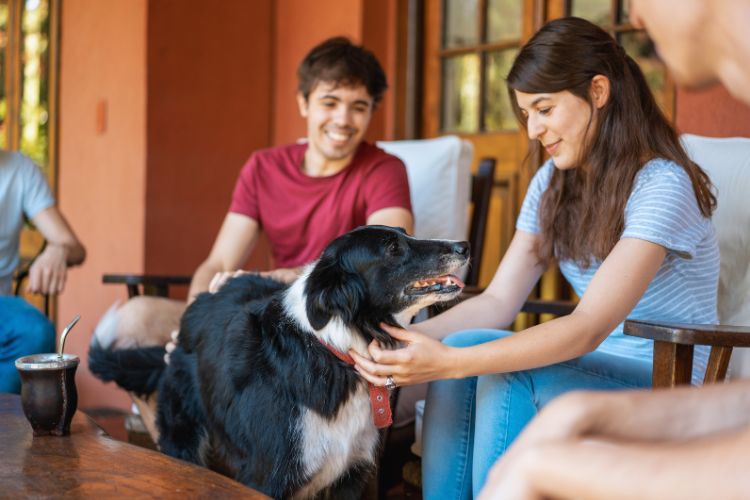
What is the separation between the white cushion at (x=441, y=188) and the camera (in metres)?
2.73

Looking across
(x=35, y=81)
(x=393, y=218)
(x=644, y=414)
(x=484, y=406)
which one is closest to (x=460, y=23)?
(x=393, y=218)

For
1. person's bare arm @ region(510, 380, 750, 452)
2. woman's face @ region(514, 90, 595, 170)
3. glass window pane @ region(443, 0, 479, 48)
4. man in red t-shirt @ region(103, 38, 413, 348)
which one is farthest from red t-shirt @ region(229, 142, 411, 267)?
person's bare arm @ region(510, 380, 750, 452)

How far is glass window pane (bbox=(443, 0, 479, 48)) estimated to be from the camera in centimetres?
362

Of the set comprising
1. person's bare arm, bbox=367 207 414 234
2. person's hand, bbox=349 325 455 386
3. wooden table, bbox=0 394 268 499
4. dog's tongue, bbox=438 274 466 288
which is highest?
person's bare arm, bbox=367 207 414 234

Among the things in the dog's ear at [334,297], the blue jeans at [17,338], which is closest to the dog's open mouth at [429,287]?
the dog's ear at [334,297]

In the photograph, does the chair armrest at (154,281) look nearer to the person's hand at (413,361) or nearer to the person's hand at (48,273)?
the person's hand at (48,273)

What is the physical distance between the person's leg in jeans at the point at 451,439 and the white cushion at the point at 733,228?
61 centimetres

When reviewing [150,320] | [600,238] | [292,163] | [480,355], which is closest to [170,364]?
[150,320]

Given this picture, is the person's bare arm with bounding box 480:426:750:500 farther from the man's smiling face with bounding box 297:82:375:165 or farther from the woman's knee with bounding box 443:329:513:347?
the man's smiling face with bounding box 297:82:375:165

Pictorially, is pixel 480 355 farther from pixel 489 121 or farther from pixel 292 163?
pixel 489 121

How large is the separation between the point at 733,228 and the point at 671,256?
0.40 metres

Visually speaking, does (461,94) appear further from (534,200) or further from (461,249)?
(461,249)

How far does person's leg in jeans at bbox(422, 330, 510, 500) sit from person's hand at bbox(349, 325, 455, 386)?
19 centimetres

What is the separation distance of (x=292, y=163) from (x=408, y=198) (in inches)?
15.1
